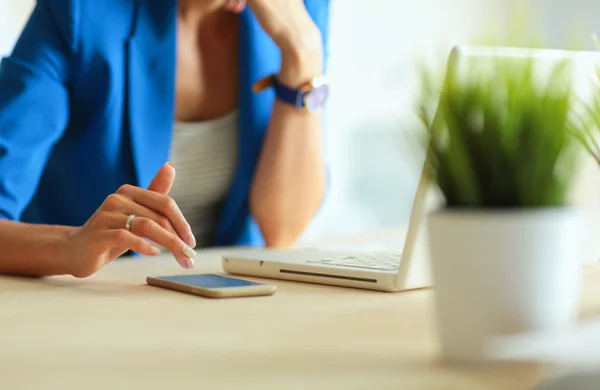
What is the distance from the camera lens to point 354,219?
332 cm

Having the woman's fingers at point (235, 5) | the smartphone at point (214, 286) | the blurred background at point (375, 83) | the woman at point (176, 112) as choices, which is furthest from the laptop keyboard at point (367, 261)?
the blurred background at point (375, 83)

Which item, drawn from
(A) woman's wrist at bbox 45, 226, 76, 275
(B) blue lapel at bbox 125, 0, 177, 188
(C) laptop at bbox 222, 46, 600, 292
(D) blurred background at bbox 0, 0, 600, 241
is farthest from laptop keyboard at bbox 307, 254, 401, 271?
(D) blurred background at bbox 0, 0, 600, 241

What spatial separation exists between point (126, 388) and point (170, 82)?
1.00 metres

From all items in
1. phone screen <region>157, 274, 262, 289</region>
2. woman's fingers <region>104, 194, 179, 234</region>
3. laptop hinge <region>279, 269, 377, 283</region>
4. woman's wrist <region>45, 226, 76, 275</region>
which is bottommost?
laptop hinge <region>279, 269, 377, 283</region>

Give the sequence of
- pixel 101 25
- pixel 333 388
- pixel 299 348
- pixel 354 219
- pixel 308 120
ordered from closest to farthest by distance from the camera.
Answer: pixel 333 388, pixel 299 348, pixel 101 25, pixel 308 120, pixel 354 219

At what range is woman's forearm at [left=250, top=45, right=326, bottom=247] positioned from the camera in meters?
1.51

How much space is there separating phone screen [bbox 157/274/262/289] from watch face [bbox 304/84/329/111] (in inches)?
26.7

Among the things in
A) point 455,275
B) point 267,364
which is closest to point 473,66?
point 455,275

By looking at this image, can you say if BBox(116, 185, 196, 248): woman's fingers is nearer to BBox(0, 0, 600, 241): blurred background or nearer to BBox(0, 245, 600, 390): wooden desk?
BBox(0, 245, 600, 390): wooden desk

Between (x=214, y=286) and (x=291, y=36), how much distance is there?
770 mm

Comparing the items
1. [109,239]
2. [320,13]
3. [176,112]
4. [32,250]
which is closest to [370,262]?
[109,239]

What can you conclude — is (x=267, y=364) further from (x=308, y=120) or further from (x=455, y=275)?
(x=308, y=120)

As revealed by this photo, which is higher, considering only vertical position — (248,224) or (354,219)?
(248,224)

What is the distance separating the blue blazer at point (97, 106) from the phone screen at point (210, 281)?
43cm
